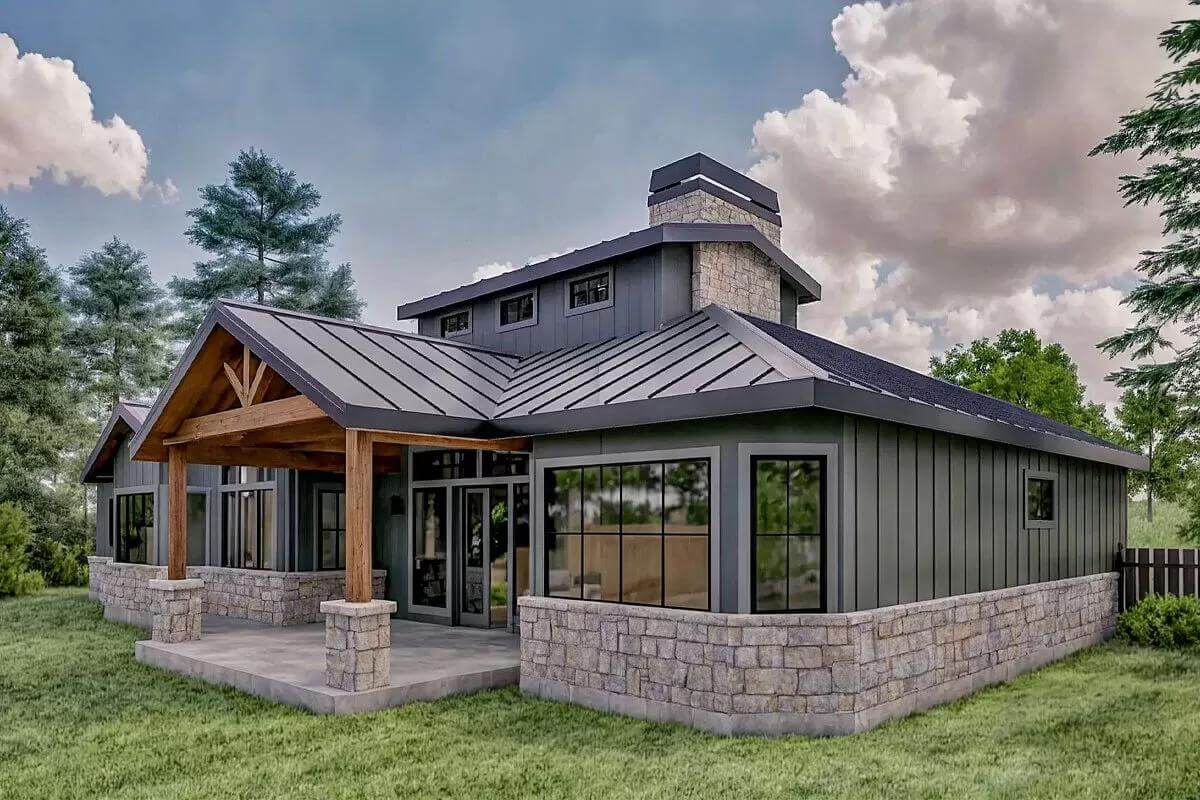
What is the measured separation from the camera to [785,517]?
662 centimetres

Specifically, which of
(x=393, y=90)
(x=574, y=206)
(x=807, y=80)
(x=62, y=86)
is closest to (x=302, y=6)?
(x=393, y=90)

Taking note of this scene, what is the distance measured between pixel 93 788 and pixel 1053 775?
600 centimetres

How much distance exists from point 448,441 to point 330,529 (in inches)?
220

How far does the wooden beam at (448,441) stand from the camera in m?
7.68

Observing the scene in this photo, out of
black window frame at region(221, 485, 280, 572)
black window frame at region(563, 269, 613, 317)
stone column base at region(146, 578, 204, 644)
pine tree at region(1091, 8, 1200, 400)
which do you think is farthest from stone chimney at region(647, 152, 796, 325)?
black window frame at region(221, 485, 280, 572)

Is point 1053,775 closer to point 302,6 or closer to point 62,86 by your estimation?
point 302,6

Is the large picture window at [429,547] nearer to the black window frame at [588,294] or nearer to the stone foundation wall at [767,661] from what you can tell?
the black window frame at [588,294]

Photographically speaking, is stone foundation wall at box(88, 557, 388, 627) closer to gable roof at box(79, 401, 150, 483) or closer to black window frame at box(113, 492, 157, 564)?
black window frame at box(113, 492, 157, 564)

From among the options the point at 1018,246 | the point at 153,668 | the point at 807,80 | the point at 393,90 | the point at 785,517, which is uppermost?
the point at 393,90

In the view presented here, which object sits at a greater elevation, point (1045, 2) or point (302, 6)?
point (302, 6)

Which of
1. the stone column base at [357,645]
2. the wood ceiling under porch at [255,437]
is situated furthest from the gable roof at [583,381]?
the stone column base at [357,645]

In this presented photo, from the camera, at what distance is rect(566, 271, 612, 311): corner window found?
10.6m

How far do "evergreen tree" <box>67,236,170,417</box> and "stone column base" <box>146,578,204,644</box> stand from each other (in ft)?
70.1

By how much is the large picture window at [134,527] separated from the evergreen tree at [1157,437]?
1558cm
